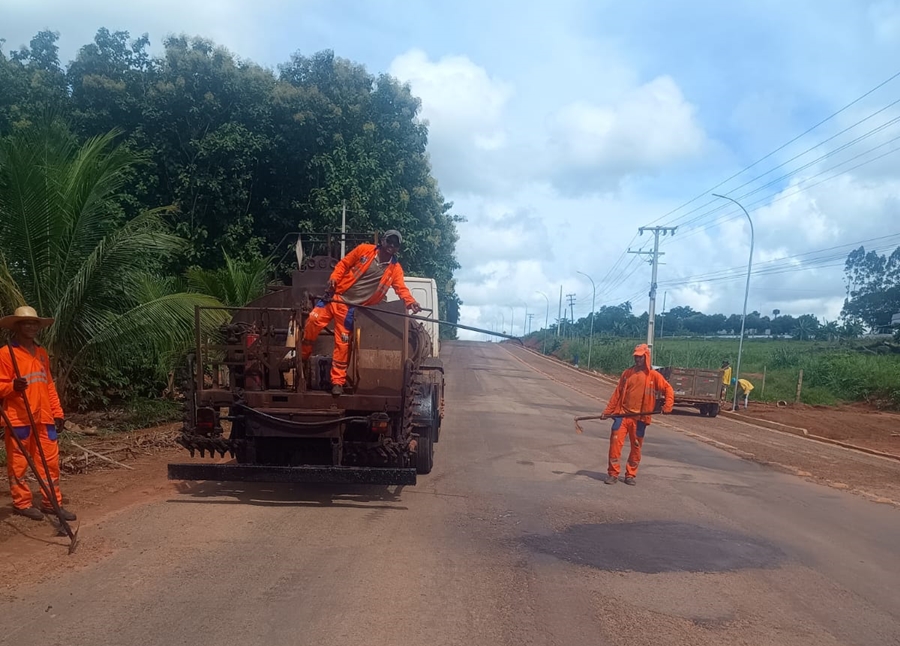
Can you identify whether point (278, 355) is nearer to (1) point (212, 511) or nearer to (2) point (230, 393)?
(2) point (230, 393)

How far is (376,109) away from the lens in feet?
68.6

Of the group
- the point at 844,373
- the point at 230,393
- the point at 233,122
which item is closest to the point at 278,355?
the point at 230,393

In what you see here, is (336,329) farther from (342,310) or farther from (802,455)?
(802,455)

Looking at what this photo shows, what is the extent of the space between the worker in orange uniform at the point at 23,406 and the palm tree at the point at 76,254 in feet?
8.60

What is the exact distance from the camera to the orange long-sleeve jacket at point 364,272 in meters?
7.22

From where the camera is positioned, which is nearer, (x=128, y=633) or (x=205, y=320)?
(x=128, y=633)

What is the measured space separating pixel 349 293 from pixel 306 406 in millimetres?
1187

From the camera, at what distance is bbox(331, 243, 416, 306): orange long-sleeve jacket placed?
7223 mm

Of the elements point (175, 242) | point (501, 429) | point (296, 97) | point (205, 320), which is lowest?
point (501, 429)

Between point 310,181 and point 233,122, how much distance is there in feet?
8.05

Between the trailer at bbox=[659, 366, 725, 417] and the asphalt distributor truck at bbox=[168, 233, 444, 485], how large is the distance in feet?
55.3

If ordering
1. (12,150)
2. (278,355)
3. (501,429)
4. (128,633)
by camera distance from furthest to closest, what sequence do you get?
1. (501,429)
2. (12,150)
3. (278,355)
4. (128,633)

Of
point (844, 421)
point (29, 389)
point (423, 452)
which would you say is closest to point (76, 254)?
point (29, 389)

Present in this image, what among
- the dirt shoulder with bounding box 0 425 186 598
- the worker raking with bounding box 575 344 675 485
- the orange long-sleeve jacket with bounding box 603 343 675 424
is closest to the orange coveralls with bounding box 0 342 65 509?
the dirt shoulder with bounding box 0 425 186 598
